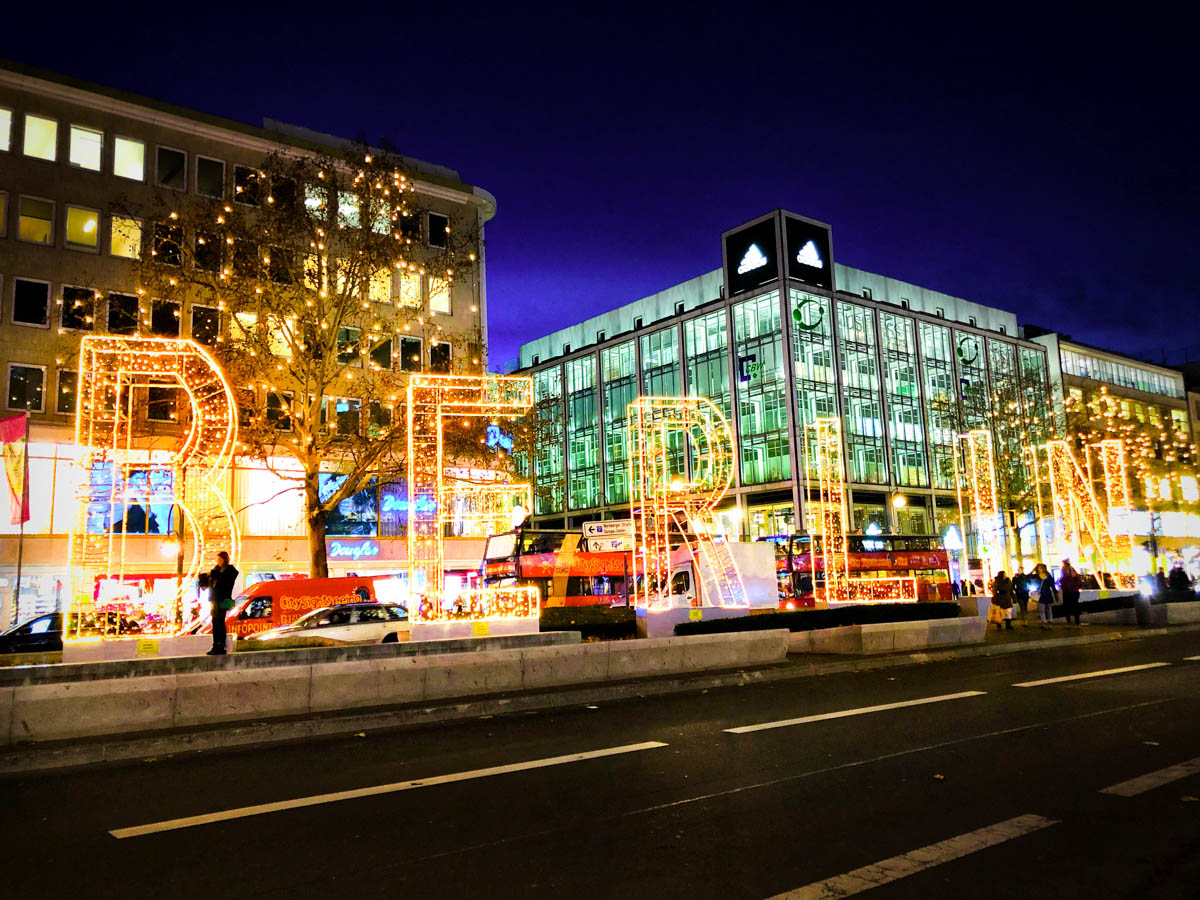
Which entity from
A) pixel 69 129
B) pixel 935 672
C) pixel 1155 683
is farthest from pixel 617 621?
pixel 69 129

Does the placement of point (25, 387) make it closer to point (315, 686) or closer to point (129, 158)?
point (129, 158)

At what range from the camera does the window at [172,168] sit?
A: 3603 cm

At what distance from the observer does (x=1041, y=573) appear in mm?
25156

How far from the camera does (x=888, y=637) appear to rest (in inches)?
740

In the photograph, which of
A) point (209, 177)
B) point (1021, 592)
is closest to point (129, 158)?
point (209, 177)

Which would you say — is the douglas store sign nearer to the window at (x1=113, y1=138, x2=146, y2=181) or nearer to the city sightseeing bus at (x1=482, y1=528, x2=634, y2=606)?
the city sightseeing bus at (x1=482, y1=528, x2=634, y2=606)

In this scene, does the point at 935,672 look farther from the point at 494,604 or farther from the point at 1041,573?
the point at 1041,573

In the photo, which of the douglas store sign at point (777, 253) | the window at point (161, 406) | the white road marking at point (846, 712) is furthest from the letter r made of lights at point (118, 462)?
the douglas store sign at point (777, 253)

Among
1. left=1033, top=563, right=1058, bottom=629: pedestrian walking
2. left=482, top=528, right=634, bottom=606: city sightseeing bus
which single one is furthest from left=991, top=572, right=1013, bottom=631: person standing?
left=482, top=528, right=634, bottom=606: city sightseeing bus

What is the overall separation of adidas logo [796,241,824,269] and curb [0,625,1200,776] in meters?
50.1

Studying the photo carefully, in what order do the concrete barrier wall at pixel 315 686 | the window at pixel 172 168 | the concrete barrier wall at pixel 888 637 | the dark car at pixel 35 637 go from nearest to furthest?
the concrete barrier wall at pixel 315 686 → the concrete barrier wall at pixel 888 637 → the dark car at pixel 35 637 → the window at pixel 172 168

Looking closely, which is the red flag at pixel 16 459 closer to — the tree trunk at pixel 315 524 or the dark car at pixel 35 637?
the dark car at pixel 35 637

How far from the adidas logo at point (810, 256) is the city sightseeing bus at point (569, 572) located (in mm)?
36391

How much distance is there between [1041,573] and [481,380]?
17.5 meters
